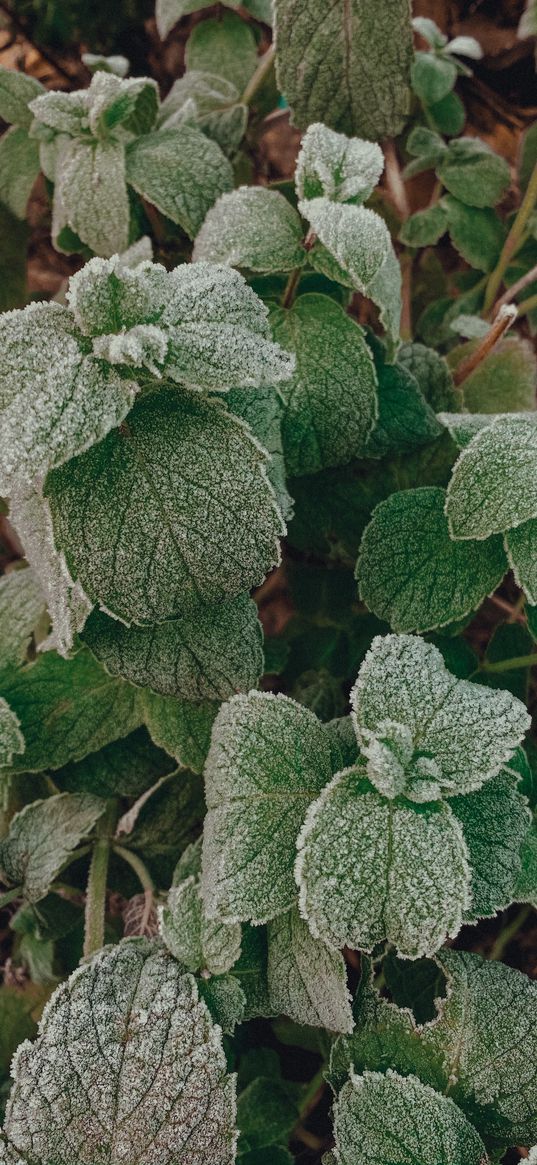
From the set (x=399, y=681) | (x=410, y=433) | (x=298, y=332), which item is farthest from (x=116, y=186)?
→ (x=399, y=681)

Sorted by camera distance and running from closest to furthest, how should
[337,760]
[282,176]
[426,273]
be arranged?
1. [337,760]
2. [426,273]
3. [282,176]

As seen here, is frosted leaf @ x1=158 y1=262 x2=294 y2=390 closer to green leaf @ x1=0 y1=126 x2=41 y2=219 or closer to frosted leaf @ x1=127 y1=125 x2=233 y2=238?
frosted leaf @ x1=127 y1=125 x2=233 y2=238

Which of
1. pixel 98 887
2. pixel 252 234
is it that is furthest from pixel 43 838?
pixel 252 234

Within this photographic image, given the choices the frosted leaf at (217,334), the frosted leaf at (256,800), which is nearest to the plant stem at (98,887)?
the frosted leaf at (256,800)

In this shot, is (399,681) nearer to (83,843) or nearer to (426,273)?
(83,843)

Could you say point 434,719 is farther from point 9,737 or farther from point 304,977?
point 9,737

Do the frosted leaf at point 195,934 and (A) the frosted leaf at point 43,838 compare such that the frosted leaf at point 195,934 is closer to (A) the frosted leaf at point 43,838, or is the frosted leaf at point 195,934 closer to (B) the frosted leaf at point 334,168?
(A) the frosted leaf at point 43,838
